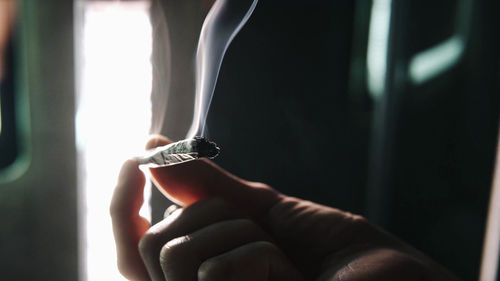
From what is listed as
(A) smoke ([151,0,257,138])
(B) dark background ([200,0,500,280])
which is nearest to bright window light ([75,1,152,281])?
(A) smoke ([151,0,257,138])

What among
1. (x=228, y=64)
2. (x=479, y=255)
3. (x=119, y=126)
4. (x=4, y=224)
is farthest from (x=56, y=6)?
(x=479, y=255)

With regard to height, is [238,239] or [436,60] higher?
[436,60]

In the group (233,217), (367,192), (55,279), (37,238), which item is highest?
(233,217)

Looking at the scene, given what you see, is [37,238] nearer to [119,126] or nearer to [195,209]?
[119,126]

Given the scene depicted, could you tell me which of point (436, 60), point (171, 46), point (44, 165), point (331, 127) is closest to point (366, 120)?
point (331, 127)

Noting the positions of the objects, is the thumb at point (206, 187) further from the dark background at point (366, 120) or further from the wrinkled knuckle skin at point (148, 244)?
the dark background at point (366, 120)

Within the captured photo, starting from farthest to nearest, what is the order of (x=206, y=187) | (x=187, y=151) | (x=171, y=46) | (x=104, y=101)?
1. (x=104, y=101)
2. (x=171, y=46)
3. (x=206, y=187)
4. (x=187, y=151)

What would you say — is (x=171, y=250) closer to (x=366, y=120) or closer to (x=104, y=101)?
(x=104, y=101)
